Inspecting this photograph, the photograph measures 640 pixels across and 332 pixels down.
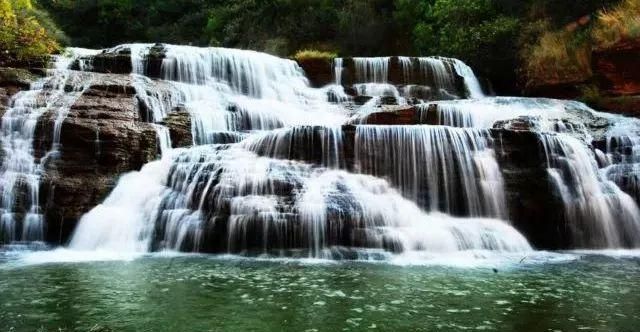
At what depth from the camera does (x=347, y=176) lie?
34.2 ft

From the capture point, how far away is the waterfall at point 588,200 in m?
10.5

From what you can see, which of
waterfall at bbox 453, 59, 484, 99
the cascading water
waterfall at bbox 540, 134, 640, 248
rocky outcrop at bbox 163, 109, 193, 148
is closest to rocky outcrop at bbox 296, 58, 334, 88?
waterfall at bbox 453, 59, 484, 99

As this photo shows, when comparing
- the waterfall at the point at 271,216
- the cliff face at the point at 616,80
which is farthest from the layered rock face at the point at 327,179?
the cliff face at the point at 616,80

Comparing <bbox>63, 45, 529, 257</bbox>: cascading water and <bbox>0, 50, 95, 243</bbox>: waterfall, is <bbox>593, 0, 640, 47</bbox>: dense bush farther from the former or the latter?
<bbox>0, 50, 95, 243</bbox>: waterfall

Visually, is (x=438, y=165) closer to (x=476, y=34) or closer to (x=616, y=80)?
(x=616, y=80)

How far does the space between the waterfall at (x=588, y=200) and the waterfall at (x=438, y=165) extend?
1.34 m

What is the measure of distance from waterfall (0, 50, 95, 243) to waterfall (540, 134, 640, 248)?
9.90 meters

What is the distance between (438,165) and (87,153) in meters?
7.05

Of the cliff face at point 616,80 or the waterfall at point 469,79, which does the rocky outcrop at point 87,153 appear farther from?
the cliff face at point 616,80

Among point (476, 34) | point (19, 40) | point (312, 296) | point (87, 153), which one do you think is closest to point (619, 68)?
point (476, 34)

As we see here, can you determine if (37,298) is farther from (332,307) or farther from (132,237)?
(132,237)

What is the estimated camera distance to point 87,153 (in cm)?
1120

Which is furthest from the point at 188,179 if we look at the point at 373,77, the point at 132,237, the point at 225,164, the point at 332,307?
the point at 373,77

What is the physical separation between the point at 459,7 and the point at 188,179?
14589 mm
